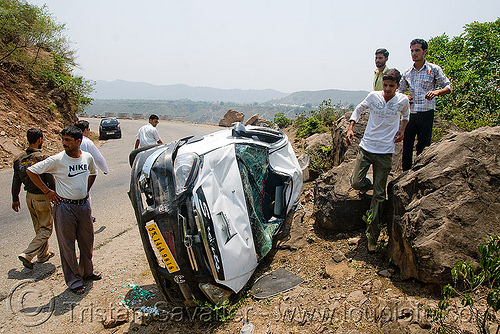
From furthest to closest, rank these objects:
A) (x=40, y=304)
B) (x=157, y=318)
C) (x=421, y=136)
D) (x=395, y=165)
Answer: (x=395, y=165), (x=421, y=136), (x=40, y=304), (x=157, y=318)

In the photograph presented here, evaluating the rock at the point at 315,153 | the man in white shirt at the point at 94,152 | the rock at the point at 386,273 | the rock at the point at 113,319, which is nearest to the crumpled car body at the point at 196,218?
the rock at the point at 113,319

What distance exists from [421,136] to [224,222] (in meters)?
→ 3.22

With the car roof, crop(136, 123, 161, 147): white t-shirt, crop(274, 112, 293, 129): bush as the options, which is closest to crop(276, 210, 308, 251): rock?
the car roof

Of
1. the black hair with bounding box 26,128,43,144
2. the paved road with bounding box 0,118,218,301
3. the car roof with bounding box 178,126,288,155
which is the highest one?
the black hair with bounding box 26,128,43,144

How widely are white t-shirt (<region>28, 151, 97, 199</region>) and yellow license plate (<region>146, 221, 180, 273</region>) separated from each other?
151cm

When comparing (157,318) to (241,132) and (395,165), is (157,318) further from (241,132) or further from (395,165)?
(395,165)

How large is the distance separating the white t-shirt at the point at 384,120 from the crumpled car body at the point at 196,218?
163cm

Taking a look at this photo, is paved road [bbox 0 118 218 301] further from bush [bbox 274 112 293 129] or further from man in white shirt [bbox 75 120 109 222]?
bush [bbox 274 112 293 129]

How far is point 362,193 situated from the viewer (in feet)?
15.4

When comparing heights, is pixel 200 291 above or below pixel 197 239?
below

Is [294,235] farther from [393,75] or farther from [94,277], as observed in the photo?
[94,277]

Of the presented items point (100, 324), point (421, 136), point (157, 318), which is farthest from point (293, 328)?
point (421, 136)

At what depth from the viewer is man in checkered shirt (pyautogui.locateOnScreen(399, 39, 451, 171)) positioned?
4.71 m

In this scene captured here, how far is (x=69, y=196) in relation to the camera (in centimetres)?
420
